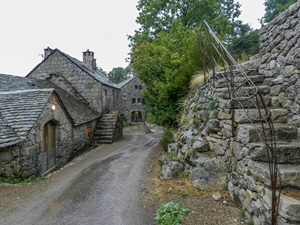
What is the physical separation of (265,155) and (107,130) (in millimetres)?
12606

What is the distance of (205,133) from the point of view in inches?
178

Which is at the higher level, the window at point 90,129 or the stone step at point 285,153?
the stone step at point 285,153

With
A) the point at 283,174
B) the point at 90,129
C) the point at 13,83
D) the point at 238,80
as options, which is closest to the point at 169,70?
the point at 238,80

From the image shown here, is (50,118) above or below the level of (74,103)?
below

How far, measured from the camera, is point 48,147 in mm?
8125

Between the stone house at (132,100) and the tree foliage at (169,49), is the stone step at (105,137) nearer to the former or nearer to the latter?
the tree foliage at (169,49)

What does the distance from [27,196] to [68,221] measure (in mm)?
1948

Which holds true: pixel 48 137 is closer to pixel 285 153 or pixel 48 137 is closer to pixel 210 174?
pixel 210 174

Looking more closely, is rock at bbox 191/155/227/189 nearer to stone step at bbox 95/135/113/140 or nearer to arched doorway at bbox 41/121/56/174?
arched doorway at bbox 41/121/56/174

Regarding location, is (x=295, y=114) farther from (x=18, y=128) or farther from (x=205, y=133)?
(x=18, y=128)

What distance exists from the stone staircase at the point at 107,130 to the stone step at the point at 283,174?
11760 mm

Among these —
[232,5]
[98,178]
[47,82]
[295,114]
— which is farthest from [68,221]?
[232,5]

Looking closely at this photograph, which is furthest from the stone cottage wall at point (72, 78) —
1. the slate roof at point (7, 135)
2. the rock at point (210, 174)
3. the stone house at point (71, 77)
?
the rock at point (210, 174)

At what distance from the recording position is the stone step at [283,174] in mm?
2402
